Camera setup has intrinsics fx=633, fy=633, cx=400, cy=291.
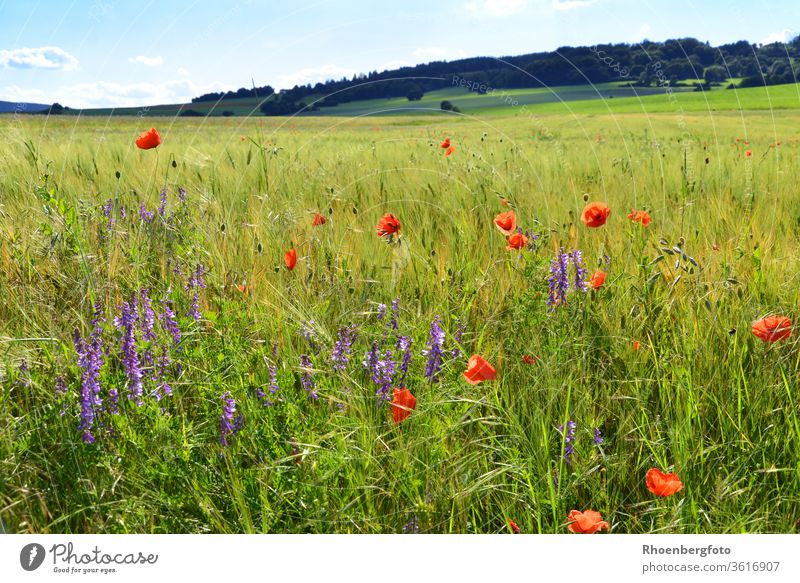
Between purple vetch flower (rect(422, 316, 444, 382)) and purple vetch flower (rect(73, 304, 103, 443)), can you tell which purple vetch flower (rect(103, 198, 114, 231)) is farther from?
purple vetch flower (rect(422, 316, 444, 382))

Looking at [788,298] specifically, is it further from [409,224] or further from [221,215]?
[221,215]

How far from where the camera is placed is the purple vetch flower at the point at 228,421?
4.28 ft

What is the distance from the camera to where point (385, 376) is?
142cm

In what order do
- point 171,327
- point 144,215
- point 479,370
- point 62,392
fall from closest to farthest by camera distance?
1. point 479,370
2. point 62,392
3. point 171,327
4. point 144,215

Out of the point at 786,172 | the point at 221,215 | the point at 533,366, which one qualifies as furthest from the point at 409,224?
the point at 786,172

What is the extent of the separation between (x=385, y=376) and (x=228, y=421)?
35 centimetres

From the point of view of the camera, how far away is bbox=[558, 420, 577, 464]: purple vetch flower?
1336 mm

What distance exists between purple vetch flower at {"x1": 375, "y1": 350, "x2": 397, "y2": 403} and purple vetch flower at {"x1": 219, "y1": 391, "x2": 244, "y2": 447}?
1.00ft

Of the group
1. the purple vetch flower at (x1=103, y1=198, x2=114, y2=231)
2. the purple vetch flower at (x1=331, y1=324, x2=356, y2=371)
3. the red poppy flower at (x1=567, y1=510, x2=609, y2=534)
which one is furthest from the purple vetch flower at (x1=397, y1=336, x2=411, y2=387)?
the purple vetch flower at (x1=103, y1=198, x2=114, y2=231)

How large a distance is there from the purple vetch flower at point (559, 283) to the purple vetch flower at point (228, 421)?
0.84 meters
